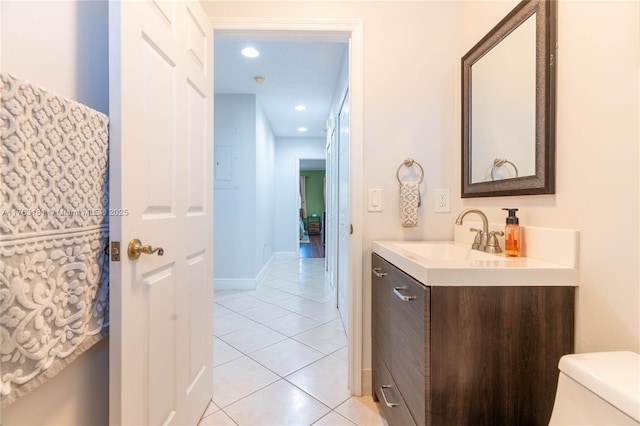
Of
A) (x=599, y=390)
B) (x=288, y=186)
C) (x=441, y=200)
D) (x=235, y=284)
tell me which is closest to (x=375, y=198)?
(x=441, y=200)

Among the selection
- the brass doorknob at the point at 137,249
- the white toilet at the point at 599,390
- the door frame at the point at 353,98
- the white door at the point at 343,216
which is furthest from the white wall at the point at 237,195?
the white toilet at the point at 599,390

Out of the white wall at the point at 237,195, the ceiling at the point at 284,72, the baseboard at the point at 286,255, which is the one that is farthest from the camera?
the baseboard at the point at 286,255

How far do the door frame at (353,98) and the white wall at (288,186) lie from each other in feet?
14.0

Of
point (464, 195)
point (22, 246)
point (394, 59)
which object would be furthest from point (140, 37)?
point (464, 195)

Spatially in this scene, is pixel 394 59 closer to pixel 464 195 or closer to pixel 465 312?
pixel 464 195

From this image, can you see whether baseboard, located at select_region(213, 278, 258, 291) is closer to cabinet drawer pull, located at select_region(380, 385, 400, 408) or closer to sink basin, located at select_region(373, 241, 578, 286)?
cabinet drawer pull, located at select_region(380, 385, 400, 408)

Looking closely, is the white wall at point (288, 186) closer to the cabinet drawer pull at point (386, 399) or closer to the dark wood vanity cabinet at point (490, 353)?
the cabinet drawer pull at point (386, 399)

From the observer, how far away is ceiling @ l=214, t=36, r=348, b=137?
2.48 m

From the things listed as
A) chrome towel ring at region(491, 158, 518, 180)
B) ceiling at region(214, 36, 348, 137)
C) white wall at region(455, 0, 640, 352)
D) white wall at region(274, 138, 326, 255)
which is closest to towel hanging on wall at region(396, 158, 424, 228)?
chrome towel ring at region(491, 158, 518, 180)

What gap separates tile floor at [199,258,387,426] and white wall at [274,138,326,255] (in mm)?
2480

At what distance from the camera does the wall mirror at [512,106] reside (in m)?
1.06

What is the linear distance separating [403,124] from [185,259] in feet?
4.30

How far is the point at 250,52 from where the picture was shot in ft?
8.41

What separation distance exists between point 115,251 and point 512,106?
1554 millimetres
